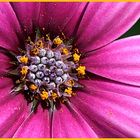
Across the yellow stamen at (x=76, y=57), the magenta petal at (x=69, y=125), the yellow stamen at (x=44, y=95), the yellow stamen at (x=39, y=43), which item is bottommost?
the magenta petal at (x=69, y=125)

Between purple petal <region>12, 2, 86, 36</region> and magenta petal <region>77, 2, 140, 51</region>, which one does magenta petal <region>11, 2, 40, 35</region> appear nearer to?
purple petal <region>12, 2, 86, 36</region>

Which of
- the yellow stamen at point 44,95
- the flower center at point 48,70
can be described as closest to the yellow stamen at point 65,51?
the flower center at point 48,70

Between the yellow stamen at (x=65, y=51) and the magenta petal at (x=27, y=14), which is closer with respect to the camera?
the magenta petal at (x=27, y=14)

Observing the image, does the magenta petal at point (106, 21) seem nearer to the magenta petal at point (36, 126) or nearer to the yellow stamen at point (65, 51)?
the yellow stamen at point (65, 51)

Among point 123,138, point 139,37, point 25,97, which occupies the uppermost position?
point 139,37

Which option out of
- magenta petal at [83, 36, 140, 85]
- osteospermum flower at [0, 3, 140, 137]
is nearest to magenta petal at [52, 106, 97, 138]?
osteospermum flower at [0, 3, 140, 137]

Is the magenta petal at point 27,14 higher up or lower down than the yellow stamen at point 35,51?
higher up

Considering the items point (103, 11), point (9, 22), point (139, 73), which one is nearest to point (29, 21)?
point (9, 22)

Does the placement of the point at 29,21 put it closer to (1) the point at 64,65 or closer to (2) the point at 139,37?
(1) the point at 64,65
